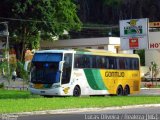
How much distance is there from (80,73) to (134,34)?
49.7 feet

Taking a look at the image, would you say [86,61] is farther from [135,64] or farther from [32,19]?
[32,19]

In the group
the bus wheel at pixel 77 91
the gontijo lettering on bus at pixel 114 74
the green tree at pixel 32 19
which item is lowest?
the bus wheel at pixel 77 91

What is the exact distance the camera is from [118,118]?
1712 centimetres

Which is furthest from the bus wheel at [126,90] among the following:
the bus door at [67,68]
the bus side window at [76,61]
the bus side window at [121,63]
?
the bus door at [67,68]

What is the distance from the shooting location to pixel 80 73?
32.2 metres

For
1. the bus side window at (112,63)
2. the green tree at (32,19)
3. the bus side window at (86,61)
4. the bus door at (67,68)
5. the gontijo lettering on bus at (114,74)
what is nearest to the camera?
the bus door at (67,68)

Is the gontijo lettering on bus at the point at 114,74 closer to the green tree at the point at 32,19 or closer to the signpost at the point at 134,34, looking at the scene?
the signpost at the point at 134,34

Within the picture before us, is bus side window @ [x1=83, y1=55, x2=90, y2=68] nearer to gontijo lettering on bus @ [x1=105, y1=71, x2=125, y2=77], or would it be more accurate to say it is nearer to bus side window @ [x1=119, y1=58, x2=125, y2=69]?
gontijo lettering on bus @ [x1=105, y1=71, x2=125, y2=77]

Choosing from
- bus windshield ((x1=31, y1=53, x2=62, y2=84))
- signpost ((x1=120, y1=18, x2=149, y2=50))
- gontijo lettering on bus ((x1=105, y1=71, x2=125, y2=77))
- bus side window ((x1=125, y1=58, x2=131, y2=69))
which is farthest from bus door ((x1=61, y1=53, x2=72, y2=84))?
signpost ((x1=120, y1=18, x2=149, y2=50))

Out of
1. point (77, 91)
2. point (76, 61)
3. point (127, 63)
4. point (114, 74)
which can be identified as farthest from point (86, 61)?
point (127, 63)

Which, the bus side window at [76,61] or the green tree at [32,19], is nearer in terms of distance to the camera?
the bus side window at [76,61]

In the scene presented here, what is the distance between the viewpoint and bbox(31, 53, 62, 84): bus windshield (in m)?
30.7

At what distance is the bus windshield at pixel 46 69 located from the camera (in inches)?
1207

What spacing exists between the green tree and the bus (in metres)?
32.1
